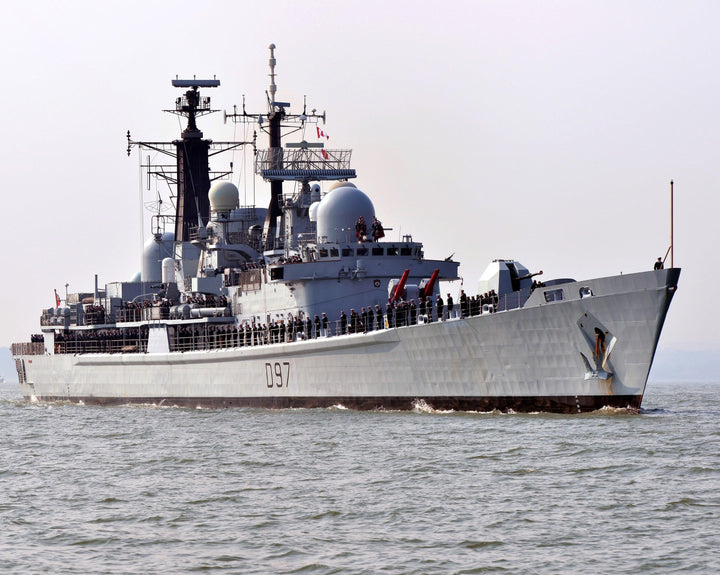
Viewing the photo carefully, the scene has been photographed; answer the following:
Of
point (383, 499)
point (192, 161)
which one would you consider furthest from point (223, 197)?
point (383, 499)

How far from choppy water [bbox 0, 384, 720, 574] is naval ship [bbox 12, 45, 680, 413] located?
65.3 inches

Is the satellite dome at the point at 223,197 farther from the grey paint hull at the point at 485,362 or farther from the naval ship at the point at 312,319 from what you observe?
the grey paint hull at the point at 485,362

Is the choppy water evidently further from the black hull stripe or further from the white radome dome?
the white radome dome

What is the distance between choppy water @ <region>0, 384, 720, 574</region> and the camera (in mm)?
15180

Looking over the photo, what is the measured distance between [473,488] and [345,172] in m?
27.7

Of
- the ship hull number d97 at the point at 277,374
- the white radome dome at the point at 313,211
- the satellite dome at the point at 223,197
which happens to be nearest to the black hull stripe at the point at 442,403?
the ship hull number d97 at the point at 277,374

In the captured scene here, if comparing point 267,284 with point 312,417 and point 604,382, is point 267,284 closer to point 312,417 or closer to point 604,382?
point 312,417

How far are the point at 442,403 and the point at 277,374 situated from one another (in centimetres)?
832

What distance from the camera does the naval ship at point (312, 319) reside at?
28.3 metres

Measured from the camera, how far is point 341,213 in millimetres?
39656

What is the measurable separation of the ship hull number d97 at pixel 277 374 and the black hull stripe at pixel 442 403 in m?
0.50

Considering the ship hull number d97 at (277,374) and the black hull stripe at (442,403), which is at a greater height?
the ship hull number d97 at (277,374)

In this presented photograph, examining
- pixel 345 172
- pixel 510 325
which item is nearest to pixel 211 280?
pixel 345 172

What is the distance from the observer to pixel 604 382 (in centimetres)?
2809
